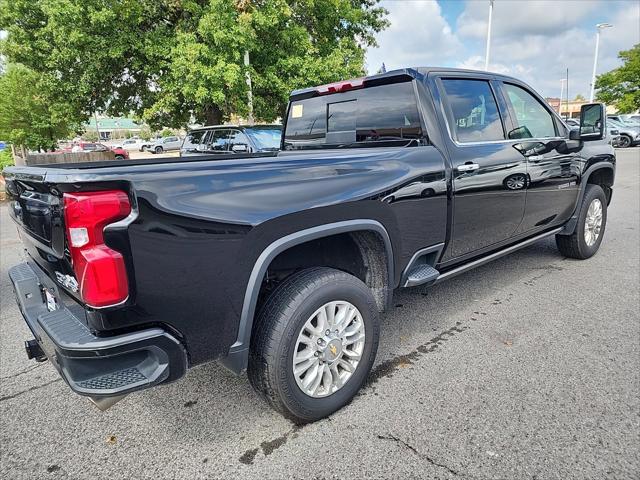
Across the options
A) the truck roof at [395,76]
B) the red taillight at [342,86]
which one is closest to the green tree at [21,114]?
the red taillight at [342,86]

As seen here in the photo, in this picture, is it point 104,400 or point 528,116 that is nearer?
point 104,400

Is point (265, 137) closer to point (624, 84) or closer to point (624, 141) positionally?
point (624, 141)

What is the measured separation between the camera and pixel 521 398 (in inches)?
98.8

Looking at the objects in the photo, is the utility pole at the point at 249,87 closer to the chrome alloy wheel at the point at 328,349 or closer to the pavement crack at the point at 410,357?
the pavement crack at the point at 410,357

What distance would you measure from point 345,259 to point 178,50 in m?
11.1

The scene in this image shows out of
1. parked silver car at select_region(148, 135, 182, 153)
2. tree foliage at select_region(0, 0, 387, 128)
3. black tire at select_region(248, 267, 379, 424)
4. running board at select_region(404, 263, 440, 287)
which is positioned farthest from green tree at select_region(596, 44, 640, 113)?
black tire at select_region(248, 267, 379, 424)

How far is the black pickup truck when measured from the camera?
5.65 ft

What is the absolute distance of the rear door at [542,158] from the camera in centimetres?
377

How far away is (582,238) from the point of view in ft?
15.8

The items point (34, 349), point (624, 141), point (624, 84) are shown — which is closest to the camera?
point (34, 349)

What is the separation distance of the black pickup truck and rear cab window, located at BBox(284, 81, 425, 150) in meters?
0.01

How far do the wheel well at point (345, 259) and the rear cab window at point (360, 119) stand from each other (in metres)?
→ 0.87

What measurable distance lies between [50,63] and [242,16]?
5596 mm

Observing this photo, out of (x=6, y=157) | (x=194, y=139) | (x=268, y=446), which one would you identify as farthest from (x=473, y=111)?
(x=6, y=157)
